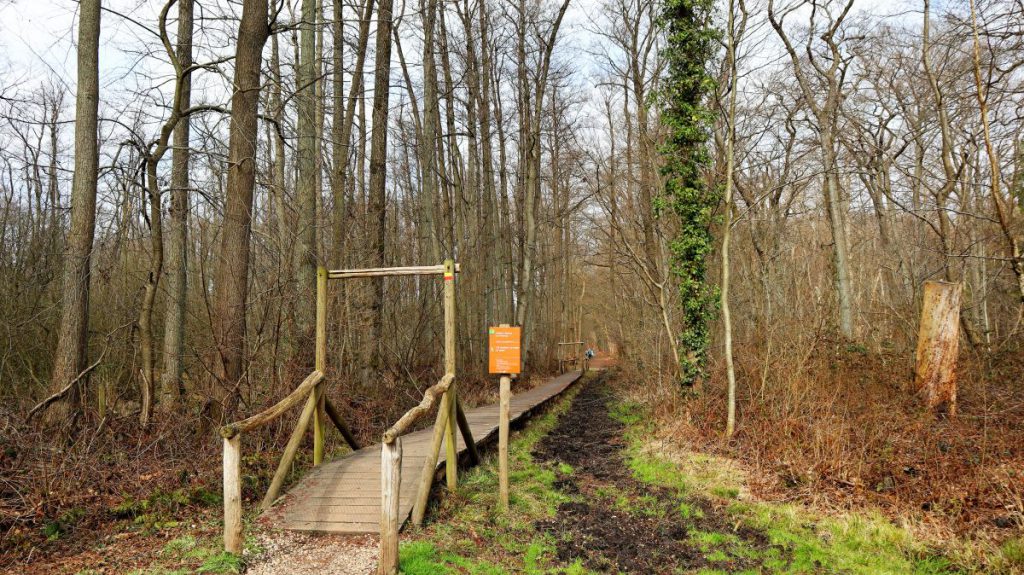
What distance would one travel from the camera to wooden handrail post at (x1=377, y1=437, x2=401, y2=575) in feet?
14.4

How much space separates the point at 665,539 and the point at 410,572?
8.73ft

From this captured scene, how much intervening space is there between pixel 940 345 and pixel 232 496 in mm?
9123

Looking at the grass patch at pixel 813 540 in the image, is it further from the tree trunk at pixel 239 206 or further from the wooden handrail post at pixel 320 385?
the tree trunk at pixel 239 206

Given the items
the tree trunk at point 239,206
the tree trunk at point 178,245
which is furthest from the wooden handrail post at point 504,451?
the tree trunk at point 178,245

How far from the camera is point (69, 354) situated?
6375 millimetres

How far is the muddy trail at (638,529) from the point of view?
5301 mm

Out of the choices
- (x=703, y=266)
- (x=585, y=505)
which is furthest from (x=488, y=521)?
(x=703, y=266)

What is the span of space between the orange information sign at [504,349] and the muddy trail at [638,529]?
1.75 meters

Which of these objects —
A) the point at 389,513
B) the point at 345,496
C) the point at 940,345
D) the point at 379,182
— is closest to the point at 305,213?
the point at 379,182

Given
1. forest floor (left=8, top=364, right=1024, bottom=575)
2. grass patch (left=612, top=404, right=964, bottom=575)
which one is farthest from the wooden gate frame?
grass patch (left=612, top=404, right=964, bottom=575)

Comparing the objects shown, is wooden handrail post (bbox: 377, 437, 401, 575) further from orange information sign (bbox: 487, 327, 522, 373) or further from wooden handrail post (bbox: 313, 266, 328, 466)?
wooden handrail post (bbox: 313, 266, 328, 466)

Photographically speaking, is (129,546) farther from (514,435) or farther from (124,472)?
(514,435)

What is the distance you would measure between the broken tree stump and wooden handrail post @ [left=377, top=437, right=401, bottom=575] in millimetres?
7623

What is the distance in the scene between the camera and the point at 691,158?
10906mm
